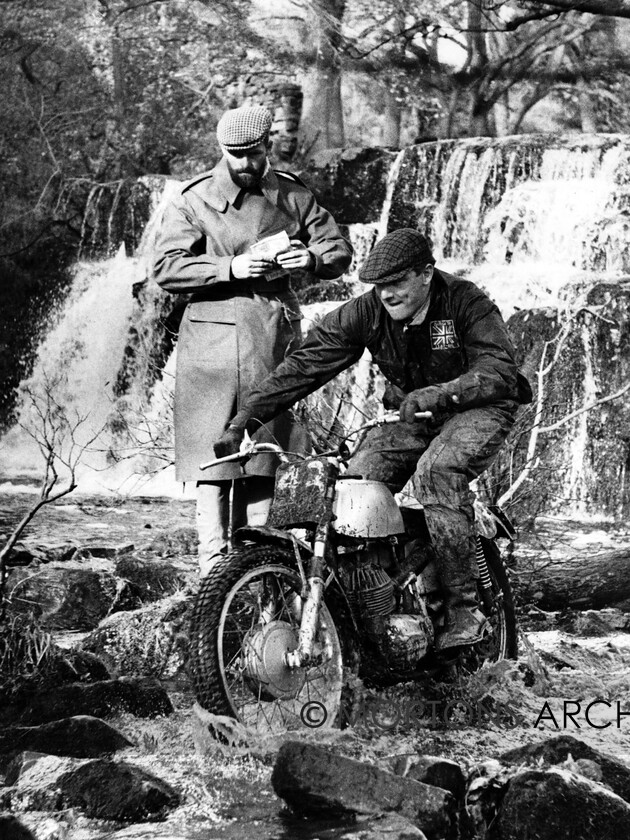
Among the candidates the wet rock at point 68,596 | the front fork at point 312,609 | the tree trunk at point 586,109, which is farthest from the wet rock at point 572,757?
the tree trunk at point 586,109

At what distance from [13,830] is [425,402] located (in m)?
1.47

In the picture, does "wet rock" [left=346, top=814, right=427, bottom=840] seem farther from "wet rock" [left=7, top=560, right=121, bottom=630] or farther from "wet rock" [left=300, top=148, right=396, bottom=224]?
"wet rock" [left=300, top=148, right=396, bottom=224]

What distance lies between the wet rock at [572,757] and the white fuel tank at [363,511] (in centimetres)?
69

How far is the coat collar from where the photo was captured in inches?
171

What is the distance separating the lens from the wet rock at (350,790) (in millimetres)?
3029

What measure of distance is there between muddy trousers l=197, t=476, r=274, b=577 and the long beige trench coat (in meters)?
0.07

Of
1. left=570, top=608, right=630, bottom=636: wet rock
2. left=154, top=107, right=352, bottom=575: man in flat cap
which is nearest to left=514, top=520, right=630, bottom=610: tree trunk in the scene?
left=570, top=608, right=630, bottom=636: wet rock

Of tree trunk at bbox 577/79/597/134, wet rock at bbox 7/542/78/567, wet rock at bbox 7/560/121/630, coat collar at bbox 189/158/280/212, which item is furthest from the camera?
tree trunk at bbox 577/79/597/134

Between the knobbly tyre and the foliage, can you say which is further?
the foliage

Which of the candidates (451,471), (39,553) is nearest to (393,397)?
(451,471)

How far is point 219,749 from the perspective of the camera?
11.4ft

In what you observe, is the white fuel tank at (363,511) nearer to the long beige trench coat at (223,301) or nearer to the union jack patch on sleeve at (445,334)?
the union jack patch on sleeve at (445,334)

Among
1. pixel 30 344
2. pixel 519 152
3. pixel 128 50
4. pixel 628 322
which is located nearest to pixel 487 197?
pixel 519 152

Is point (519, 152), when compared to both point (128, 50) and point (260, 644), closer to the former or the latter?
point (128, 50)
